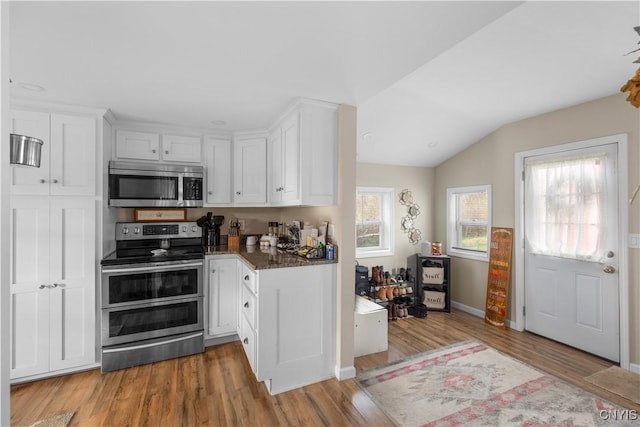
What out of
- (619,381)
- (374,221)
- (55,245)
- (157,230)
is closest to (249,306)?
(157,230)

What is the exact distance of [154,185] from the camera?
303cm

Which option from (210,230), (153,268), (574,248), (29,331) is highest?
(210,230)

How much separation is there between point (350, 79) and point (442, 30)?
690mm

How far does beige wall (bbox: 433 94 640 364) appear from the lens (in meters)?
2.63

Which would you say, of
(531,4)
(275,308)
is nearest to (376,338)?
(275,308)

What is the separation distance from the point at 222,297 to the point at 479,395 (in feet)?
7.98

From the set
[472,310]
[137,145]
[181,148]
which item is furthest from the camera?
[472,310]

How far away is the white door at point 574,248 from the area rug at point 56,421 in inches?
173

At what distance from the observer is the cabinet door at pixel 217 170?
333 centimetres

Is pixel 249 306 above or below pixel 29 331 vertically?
above

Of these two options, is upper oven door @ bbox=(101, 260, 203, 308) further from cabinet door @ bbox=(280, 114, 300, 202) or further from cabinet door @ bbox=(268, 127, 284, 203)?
cabinet door @ bbox=(280, 114, 300, 202)

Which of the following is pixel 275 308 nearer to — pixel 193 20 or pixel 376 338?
pixel 376 338

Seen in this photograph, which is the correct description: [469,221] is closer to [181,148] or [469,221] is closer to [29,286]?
[181,148]

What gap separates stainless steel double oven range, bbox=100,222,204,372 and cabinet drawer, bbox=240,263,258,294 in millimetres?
471
